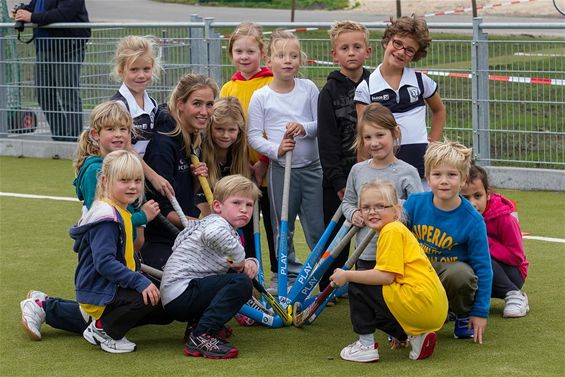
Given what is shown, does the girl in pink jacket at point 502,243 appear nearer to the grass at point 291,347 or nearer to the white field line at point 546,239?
the grass at point 291,347

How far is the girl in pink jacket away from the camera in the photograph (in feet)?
19.6

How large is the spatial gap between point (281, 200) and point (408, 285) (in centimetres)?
142

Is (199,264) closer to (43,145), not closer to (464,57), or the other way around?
(464,57)

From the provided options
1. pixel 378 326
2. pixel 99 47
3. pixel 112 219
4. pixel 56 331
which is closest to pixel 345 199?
pixel 378 326

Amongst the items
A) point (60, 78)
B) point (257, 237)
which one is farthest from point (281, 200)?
point (60, 78)

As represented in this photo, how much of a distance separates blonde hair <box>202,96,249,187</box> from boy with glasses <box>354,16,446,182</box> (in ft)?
2.03

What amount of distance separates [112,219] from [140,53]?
1153 millimetres

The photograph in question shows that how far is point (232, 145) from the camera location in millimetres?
6273

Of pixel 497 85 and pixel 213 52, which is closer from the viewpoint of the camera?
pixel 497 85

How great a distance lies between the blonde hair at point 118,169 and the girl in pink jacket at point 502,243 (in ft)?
5.41

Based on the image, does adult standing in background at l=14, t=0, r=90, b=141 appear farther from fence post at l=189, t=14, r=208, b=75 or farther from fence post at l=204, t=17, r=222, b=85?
fence post at l=204, t=17, r=222, b=85

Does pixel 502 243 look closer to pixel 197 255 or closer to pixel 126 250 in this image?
pixel 197 255

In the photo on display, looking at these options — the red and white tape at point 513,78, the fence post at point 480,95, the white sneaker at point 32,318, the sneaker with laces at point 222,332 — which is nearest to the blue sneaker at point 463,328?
the sneaker with laces at point 222,332

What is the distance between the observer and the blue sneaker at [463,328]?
5.58m
